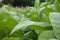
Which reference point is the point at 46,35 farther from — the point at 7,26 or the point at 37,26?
the point at 7,26

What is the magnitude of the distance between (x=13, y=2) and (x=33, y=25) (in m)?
13.6

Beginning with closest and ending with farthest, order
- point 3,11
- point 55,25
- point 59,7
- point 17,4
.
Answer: point 55,25 < point 59,7 < point 3,11 < point 17,4

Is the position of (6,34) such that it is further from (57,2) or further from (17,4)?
(17,4)

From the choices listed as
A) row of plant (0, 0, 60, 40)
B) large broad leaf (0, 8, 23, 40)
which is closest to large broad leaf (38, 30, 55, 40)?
row of plant (0, 0, 60, 40)

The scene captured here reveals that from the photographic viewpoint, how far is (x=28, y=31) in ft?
2.88

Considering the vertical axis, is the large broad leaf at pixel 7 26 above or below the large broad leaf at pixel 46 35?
below

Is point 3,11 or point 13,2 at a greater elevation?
point 3,11

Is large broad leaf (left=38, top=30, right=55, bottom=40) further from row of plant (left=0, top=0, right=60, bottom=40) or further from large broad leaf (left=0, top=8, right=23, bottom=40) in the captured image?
large broad leaf (left=0, top=8, right=23, bottom=40)

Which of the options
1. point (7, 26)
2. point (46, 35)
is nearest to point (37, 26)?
point (46, 35)

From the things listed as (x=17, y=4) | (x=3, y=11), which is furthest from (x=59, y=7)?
(x=17, y=4)

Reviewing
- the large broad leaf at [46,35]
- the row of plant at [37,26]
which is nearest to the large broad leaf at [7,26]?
the row of plant at [37,26]

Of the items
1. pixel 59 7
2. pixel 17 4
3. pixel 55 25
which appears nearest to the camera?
pixel 55 25

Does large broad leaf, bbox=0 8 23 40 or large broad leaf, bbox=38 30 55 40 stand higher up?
large broad leaf, bbox=38 30 55 40

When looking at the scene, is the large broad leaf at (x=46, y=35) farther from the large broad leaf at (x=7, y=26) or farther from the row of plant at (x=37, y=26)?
the large broad leaf at (x=7, y=26)
